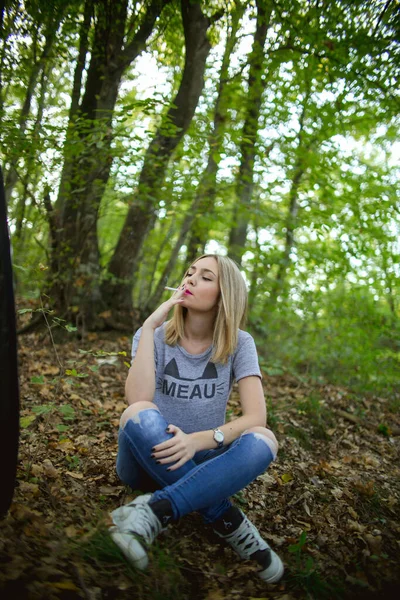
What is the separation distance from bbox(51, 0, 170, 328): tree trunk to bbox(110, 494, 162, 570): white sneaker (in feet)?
11.1

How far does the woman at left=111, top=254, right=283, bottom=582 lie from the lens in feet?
6.48

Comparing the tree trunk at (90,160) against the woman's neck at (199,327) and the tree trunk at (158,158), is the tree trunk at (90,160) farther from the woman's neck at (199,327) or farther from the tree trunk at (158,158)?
the woman's neck at (199,327)

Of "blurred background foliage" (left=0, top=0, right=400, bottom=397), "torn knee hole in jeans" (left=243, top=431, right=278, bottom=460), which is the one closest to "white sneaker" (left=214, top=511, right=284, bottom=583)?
"torn knee hole in jeans" (left=243, top=431, right=278, bottom=460)

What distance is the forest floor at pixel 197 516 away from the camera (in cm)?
173

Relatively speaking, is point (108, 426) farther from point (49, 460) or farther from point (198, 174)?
point (198, 174)

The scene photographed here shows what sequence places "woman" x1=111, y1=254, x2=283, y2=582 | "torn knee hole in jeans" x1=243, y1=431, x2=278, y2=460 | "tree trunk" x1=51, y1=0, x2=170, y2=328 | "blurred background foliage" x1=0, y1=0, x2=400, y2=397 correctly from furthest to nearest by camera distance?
"tree trunk" x1=51, y1=0, x2=170, y2=328 < "blurred background foliage" x1=0, y1=0, x2=400, y2=397 < "torn knee hole in jeans" x1=243, y1=431, x2=278, y2=460 < "woman" x1=111, y1=254, x2=283, y2=582

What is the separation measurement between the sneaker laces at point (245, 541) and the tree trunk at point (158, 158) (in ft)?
13.2

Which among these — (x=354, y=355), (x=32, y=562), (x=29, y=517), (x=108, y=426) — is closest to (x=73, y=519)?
(x=29, y=517)

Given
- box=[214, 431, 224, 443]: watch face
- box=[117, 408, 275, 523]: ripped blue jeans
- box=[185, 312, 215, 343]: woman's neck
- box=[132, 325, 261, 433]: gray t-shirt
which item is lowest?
box=[117, 408, 275, 523]: ripped blue jeans

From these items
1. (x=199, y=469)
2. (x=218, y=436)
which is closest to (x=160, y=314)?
(x=218, y=436)

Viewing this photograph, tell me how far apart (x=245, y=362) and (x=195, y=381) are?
0.33 meters

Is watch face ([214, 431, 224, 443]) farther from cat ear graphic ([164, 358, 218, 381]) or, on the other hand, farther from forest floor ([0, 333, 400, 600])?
forest floor ([0, 333, 400, 600])

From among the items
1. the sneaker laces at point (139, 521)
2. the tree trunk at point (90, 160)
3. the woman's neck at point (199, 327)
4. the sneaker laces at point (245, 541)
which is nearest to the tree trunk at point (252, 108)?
the tree trunk at point (90, 160)

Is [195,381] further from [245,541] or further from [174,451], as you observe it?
[245,541]
